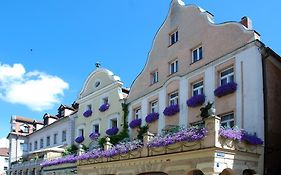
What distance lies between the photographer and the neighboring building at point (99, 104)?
105ft

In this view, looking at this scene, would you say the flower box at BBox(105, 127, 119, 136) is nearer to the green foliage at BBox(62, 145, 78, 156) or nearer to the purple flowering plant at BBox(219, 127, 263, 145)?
the green foliage at BBox(62, 145, 78, 156)

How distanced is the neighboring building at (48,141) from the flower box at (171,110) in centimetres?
→ 1659

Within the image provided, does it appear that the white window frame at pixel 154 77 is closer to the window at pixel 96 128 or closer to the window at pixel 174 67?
the window at pixel 174 67

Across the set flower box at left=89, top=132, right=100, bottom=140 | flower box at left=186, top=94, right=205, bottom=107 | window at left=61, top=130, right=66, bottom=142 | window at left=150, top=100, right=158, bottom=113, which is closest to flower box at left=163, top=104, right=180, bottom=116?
flower box at left=186, top=94, right=205, bottom=107

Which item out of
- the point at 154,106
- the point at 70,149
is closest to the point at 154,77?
the point at 154,106

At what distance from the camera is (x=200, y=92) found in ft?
74.3

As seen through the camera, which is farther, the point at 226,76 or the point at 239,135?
the point at 226,76

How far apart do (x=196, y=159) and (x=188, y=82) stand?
7137 millimetres

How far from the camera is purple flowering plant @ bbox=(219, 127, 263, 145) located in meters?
16.7

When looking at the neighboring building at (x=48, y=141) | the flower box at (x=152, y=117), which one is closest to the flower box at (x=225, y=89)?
the flower box at (x=152, y=117)

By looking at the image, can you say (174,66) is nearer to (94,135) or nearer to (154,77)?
(154,77)

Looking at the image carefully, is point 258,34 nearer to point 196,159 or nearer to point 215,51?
point 215,51

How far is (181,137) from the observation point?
59.9ft

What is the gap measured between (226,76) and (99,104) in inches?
628
